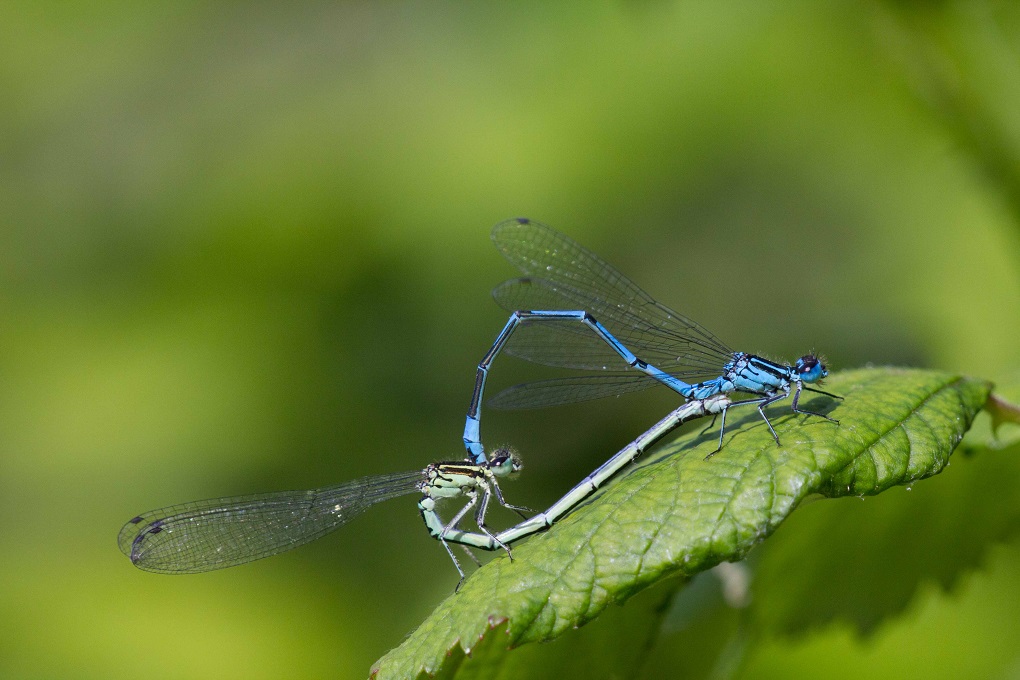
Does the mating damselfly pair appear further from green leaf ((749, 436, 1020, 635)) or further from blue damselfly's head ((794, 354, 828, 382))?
green leaf ((749, 436, 1020, 635))

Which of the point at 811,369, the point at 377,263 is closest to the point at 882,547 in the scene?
the point at 811,369

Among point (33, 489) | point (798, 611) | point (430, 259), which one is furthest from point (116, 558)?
point (798, 611)

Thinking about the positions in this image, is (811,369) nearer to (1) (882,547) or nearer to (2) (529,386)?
(1) (882,547)

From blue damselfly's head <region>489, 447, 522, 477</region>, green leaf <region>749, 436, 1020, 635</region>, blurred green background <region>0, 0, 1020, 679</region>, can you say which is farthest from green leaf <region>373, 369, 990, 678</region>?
blurred green background <region>0, 0, 1020, 679</region>

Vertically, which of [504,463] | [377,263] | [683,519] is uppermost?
[377,263]

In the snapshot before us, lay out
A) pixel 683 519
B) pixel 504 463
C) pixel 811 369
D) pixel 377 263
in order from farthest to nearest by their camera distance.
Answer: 1. pixel 377 263
2. pixel 504 463
3. pixel 811 369
4. pixel 683 519

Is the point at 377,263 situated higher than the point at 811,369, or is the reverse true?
the point at 377,263
